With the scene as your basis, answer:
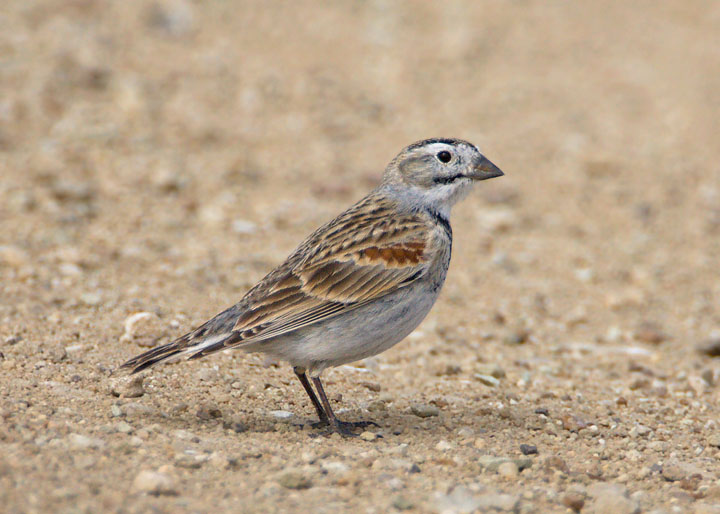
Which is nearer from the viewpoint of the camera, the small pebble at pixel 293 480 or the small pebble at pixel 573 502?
the small pebble at pixel 293 480

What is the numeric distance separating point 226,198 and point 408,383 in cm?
459

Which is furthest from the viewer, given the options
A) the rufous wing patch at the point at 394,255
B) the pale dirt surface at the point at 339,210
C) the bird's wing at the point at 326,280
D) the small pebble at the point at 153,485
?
the rufous wing patch at the point at 394,255

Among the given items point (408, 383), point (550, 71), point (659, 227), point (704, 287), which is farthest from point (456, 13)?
point (408, 383)

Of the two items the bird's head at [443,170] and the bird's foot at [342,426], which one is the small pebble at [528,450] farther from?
the bird's head at [443,170]

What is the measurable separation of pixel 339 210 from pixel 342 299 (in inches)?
213

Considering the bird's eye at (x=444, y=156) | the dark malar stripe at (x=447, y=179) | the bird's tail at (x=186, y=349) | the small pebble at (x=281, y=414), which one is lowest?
the small pebble at (x=281, y=414)

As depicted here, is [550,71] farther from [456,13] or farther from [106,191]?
[106,191]

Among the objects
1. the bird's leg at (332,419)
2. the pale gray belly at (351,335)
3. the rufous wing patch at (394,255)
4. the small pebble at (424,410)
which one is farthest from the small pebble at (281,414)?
the rufous wing patch at (394,255)

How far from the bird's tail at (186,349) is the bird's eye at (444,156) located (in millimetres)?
2002

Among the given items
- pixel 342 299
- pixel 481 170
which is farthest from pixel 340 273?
pixel 481 170

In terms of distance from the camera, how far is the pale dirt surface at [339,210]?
528cm

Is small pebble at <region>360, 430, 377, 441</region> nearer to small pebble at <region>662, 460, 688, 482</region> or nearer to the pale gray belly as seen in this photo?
the pale gray belly

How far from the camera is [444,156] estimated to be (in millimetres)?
6746

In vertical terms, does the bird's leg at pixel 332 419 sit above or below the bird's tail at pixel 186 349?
below
